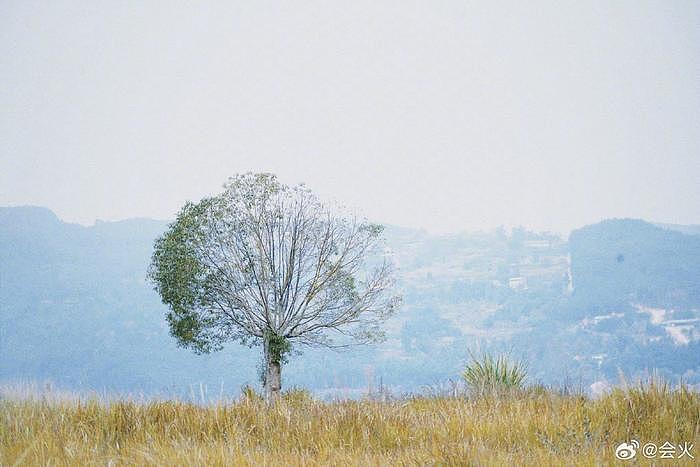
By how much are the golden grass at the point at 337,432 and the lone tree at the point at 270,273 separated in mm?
16150

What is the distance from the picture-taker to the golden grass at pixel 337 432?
6.13 m

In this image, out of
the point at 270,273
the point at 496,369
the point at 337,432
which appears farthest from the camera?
the point at 270,273

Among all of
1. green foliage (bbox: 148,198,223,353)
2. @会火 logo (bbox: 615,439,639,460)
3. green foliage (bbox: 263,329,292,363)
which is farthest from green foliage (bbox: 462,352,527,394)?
green foliage (bbox: 148,198,223,353)

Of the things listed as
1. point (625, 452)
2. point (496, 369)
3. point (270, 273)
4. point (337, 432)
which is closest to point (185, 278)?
point (270, 273)

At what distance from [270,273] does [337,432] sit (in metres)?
17.6

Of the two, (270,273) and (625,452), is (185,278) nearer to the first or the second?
(270,273)

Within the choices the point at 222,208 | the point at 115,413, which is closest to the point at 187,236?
the point at 222,208

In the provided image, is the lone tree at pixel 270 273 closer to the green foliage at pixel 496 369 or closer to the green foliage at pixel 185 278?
the green foliage at pixel 185 278

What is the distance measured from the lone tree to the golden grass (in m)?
16.1

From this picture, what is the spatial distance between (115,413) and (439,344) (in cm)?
17920

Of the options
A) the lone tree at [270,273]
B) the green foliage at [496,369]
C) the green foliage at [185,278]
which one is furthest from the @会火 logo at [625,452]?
the green foliage at [185,278]

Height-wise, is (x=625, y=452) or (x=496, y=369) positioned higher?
(x=625, y=452)

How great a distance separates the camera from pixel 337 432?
7.56 meters

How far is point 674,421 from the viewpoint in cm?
746
